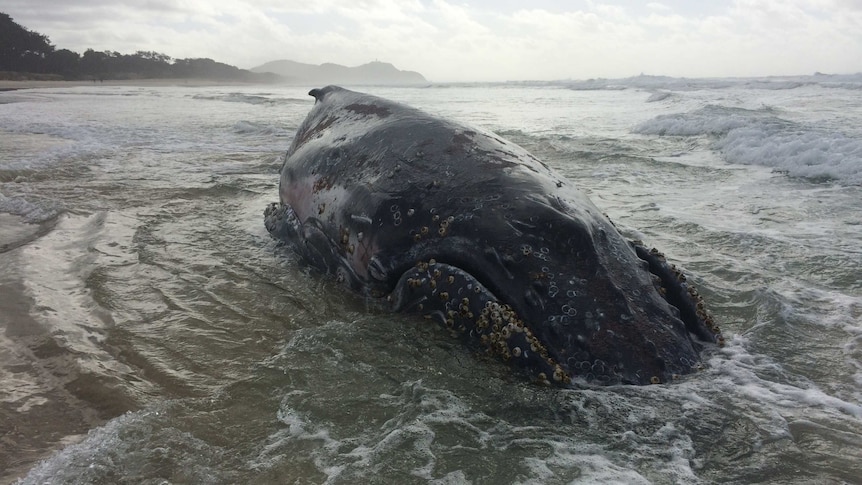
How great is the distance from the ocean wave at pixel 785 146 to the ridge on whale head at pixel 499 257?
6.85m

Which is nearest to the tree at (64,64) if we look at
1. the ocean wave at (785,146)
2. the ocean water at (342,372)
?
the ocean wave at (785,146)

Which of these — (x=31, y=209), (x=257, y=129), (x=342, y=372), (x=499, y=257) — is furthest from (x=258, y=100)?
(x=342, y=372)

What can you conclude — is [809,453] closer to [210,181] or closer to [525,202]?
[525,202]

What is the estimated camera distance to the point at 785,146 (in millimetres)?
10281

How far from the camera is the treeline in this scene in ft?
193

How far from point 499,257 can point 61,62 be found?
75520 millimetres

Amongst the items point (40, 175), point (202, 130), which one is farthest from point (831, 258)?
point (202, 130)

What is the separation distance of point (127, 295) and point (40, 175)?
5651 millimetres

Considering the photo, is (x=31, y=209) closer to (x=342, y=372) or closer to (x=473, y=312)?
(x=342, y=372)

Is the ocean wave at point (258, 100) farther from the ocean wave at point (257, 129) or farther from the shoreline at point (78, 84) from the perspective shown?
the ocean wave at point (257, 129)

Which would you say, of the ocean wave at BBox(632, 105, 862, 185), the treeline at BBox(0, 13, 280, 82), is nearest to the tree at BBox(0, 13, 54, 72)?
the treeline at BBox(0, 13, 280, 82)

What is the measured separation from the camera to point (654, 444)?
279 cm

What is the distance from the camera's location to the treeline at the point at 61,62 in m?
58.8

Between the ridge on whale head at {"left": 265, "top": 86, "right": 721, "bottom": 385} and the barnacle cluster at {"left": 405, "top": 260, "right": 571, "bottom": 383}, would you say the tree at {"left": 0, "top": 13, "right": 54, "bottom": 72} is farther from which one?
the barnacle cluster at {"left": 405, "top": 260, "right": 571, "bottom": 383}
